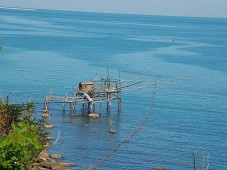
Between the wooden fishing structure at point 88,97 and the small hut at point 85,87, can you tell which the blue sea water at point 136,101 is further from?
the small hut at point 85,87

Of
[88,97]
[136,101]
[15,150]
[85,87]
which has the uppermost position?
[85,87]

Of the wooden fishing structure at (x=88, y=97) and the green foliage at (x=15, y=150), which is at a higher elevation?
the wooden fishing structure at (x=88, y=97)

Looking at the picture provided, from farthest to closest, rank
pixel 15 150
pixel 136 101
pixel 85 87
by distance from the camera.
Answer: pixel 136 101 < pixel 85 87 < pixel 15 150

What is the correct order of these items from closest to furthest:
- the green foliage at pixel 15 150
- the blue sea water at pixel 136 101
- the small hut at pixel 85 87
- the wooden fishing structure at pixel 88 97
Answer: the green foliage at pixel 15 150
the blue sea water at pixel 136 101
the wooden fishing structure at pixel 88 97
the small hut at pixel 85 87

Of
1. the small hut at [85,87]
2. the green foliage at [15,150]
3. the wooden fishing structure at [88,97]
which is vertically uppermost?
the small hut at [85,87]

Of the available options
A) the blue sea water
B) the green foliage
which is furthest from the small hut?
the green foliage

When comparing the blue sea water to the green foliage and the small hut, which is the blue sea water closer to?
the small hut

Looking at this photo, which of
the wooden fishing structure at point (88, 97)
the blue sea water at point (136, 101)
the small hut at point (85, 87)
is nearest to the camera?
the blue sea water at point (136, 101)

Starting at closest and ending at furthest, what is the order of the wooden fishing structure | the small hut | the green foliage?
the green foliage, the wooden fishing structure, the small hut

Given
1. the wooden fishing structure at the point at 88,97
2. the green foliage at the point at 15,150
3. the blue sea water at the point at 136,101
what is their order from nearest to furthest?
the green foliage at the point at 15,150 < the blue sea water at the point at 136,101 < the wooden fishing structure at the point at 88,97

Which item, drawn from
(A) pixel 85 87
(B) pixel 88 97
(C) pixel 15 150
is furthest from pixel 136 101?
(C) pixel 15 150

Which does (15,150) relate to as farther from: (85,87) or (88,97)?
(85,87)

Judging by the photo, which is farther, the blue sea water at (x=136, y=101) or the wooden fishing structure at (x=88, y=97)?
the wooden fishing structure at (x=88, y=97)

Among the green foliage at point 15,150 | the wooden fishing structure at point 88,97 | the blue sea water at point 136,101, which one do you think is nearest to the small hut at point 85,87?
the wooden fishing structure at point 88,97
